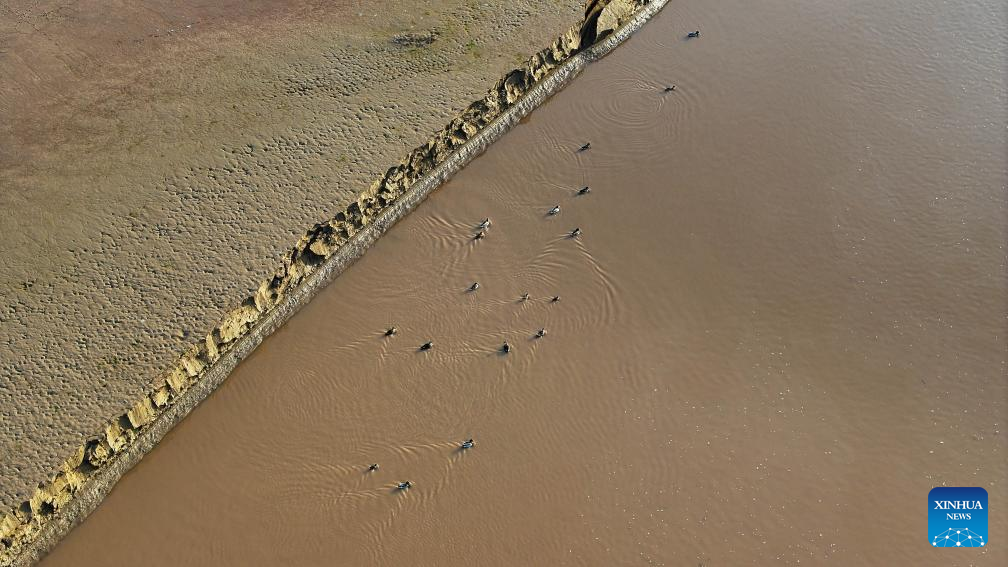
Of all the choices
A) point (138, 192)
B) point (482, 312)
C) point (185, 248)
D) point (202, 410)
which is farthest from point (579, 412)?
point (138, 192)

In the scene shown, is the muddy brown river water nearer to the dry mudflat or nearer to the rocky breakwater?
the rocky breakwater

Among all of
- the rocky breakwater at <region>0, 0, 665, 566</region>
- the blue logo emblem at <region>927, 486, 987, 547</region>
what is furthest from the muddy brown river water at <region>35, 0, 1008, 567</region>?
the rocky breakwater at <region>0, 0, 665, 566</region>

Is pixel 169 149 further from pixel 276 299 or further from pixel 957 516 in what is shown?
pixel 957 516

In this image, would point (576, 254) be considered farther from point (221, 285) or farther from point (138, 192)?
point (138, 192)

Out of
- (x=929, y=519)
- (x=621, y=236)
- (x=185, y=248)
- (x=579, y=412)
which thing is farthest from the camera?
(x=621, y=236)

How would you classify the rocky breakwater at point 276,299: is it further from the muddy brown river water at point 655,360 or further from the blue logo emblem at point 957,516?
the blue logo emblem at point 957,516

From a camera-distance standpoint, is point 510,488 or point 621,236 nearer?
point 510,488

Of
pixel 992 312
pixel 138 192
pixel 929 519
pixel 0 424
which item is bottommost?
pixel 929 519

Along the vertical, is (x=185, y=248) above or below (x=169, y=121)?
below
